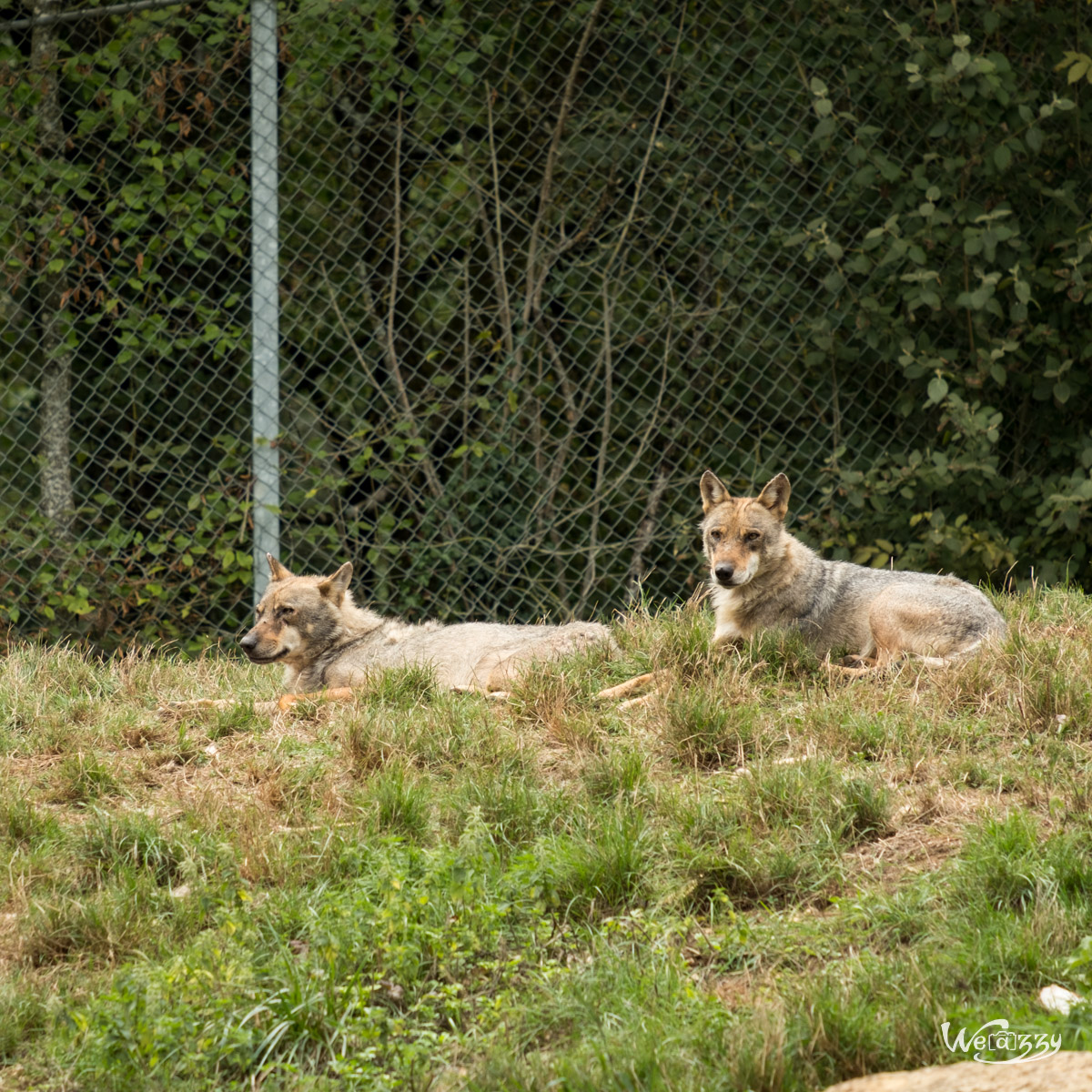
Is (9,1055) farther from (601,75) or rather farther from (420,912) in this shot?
(601,75)

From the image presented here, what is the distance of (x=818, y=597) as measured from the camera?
6023 mm

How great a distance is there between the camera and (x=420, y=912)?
11.3 ft

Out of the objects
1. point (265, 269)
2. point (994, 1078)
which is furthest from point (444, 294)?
point (994, 1078)

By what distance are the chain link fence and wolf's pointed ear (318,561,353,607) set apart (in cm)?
101

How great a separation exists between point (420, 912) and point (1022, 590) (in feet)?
14.3

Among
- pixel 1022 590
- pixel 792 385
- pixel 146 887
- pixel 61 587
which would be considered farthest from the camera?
pixel 792 385

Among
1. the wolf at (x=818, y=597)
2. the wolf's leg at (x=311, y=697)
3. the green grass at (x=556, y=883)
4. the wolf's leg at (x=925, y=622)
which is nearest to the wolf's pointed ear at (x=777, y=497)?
the wolf at (x=818, y=597)

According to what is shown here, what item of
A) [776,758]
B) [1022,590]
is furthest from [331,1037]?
[1022,590]

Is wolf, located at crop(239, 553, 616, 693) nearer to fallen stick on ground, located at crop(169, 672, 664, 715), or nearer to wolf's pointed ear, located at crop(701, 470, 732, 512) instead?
fallen stick on ground, located at crop(169, 672, 664, 715)

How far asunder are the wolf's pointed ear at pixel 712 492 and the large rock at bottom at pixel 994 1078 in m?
3.86

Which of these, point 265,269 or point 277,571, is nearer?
point 277,571

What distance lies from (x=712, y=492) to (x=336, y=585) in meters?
2.06

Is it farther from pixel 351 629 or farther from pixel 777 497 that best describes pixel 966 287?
pixel 351 629

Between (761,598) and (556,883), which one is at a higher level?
(761,598)
